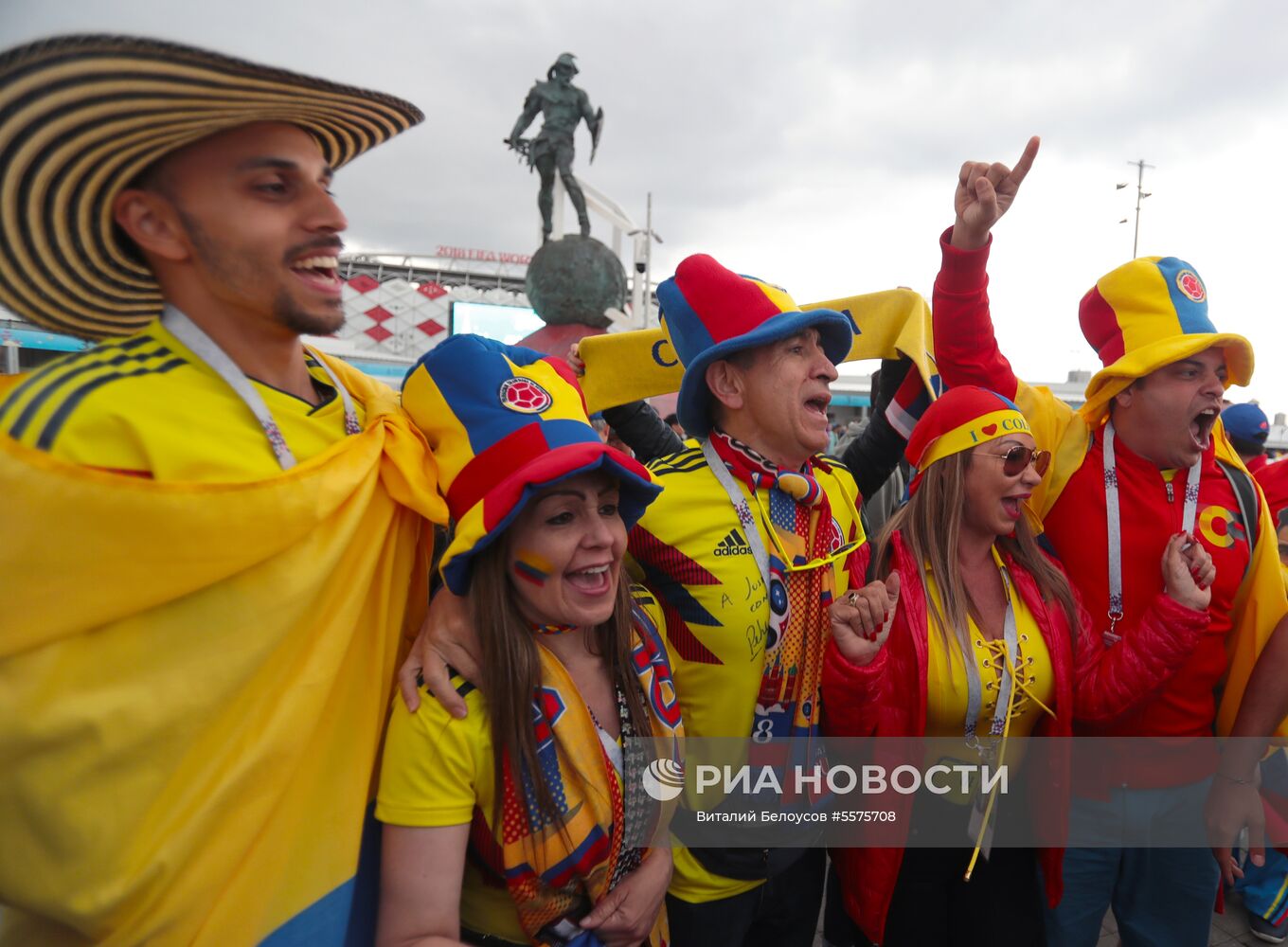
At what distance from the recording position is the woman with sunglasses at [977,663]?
204cm

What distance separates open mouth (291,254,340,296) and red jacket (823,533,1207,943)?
1.45 metres

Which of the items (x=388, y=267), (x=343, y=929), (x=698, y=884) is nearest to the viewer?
(x=343, y=929)

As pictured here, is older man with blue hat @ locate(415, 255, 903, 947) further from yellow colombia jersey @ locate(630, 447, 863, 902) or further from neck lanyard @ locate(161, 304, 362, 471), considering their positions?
neck lanyard @ locate(161, 304, 362, 471)

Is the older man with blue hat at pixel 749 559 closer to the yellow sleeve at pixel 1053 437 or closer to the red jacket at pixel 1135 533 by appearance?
the red jacket at pixel 1135 533

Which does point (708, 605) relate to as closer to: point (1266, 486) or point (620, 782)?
point (620, 782)

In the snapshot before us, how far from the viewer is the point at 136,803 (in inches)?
41.6

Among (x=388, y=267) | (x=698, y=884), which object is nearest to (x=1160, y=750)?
(x=698, y=884)

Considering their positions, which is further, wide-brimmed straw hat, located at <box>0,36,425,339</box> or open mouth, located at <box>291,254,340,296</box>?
open mouth, located at <box>291,254,340,296</box>

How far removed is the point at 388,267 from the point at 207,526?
4797 centimetres

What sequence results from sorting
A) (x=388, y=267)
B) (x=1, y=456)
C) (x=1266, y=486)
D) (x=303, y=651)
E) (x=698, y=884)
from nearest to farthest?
(x=1, y=456), (x=303, y=651), (x=698, y=884), (x=1266, y=486), (x=388, y=267)

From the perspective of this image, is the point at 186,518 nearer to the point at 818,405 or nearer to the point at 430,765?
the point at 430,765

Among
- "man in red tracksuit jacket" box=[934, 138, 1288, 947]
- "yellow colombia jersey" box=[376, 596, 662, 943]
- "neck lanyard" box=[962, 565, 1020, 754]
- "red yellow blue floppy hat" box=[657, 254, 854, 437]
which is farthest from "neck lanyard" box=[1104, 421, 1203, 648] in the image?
"yellow colombia jersey" box=[376, 596, 662, 943]

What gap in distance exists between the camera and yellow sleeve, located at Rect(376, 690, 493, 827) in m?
1.34

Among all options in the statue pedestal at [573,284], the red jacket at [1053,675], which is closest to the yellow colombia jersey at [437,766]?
the red jacket at [1053,675]
